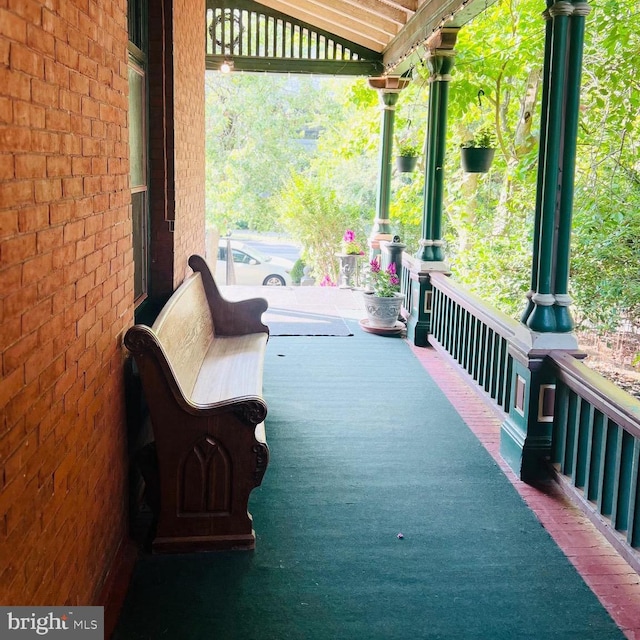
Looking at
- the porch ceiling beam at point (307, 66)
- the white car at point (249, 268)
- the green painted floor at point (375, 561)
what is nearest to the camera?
the green painted floor at point (375, 561)

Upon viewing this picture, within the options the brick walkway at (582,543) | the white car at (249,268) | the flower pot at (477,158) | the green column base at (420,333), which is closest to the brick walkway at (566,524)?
the brick walkway at (582,543)

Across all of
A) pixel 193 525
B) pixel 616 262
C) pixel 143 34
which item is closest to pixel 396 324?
pixel 616 262

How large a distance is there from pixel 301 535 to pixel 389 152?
736 cm

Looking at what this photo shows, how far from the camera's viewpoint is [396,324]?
7.68 meters

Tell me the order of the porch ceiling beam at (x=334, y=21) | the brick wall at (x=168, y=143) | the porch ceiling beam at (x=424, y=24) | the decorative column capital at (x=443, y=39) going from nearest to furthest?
1. the brick wall at (x=168, y=143)
2. the porch ceiling beam at (x=424, y=24)
3. the decorative column capital at (x=443, y=39)
4. the porch ceiling beam at (x=334, y=21)

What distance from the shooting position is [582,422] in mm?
3662

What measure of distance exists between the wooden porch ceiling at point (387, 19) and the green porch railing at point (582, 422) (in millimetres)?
2381

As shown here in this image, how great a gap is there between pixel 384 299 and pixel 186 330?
369cm

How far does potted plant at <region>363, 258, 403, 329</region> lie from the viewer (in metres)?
7.52

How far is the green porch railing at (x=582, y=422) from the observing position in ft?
10.3

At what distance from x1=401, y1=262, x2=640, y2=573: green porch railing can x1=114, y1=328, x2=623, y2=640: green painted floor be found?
27cm

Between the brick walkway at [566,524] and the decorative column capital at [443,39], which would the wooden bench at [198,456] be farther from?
the decorative column capital at [443,39]

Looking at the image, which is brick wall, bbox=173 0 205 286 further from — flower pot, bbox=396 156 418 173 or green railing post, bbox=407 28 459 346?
flower pot, bbox=396 156 418 173

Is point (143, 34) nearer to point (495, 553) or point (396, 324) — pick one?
point (495, 553)
